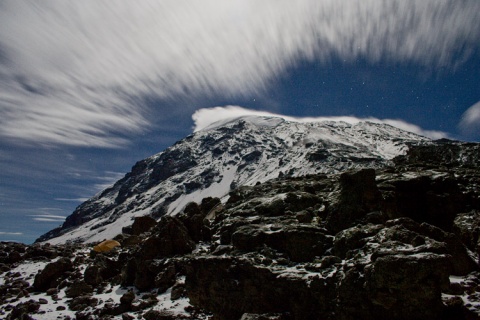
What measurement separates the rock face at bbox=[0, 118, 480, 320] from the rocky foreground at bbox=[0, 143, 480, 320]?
0.23 feet

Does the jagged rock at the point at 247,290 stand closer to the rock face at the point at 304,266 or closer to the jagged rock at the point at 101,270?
the rock face at the point at 304,266

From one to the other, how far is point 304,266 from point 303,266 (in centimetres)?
11

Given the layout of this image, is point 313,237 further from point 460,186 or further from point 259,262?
point 460,186

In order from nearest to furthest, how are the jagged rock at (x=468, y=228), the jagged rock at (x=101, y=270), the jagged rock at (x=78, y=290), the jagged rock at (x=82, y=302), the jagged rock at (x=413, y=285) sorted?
the jagged rock at (x=413, y=285) → the jagged rock at (x=468, y=228) → the jagged rock at (x=82, y=302) → the jagged rock at (x=78, y=290) → the jagged rock at (x=101, y=270)

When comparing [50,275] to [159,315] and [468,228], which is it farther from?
[468,228]

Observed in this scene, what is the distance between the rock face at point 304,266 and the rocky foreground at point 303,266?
0.07 meters

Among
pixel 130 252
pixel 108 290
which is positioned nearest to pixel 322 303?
pixel 108 290

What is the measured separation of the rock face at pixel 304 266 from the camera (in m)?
13.7

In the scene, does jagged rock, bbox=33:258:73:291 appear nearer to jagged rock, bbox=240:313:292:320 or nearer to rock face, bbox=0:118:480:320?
rock face, bbox=0:118:480:320

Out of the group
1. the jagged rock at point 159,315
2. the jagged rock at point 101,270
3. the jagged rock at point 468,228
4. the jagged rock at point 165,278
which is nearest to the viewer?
the jagged rock at point 159,315

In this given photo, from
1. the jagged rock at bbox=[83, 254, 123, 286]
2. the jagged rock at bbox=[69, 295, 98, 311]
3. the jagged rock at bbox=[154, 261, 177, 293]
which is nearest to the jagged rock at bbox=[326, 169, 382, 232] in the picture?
the jagged rock at bbox=[154, 261, 177, 293]

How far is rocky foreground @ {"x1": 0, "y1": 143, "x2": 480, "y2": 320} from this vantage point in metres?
13.7

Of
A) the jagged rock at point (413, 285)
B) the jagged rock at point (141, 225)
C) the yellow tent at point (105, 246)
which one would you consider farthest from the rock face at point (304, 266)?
the jagged rock at point (141, 225)

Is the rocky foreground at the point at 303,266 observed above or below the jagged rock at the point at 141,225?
below
